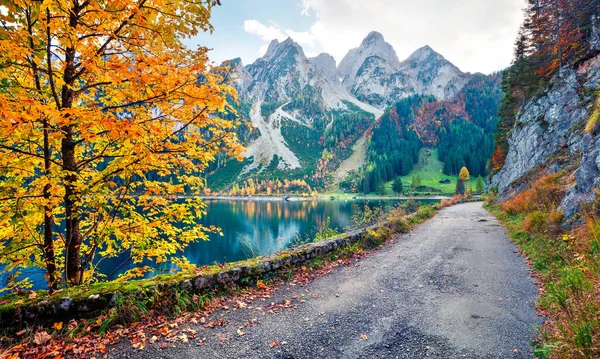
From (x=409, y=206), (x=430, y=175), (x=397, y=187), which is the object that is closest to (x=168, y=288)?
(x=409, y=206)

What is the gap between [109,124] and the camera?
139 inches

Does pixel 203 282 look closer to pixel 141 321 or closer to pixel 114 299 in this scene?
pixel 141 321

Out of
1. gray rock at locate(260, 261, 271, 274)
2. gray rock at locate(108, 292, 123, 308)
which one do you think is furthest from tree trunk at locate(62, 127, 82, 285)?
gray rock at locate(260, 261, 271, 274)

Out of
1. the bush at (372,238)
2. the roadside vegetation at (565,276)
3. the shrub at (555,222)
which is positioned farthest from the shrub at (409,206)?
the shrub at (555,222)

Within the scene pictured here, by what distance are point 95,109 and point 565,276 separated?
976cm

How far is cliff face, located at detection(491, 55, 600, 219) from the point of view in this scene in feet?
32.9

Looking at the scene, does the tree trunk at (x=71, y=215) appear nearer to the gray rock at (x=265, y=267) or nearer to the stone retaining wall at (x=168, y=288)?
the stone retaining wall at (x=168, y=288)

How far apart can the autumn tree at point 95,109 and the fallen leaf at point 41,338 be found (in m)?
1.43

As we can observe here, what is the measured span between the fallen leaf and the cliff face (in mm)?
14702

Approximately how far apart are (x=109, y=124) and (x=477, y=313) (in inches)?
297

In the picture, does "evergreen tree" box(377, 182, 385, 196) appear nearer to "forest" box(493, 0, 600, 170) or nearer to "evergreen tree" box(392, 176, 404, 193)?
"evergreen tree" box(392, 176, 404, 193)

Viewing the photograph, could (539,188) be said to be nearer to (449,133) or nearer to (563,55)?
(563,55)

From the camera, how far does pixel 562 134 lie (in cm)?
2408

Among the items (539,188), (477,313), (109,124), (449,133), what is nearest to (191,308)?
(109,124)
